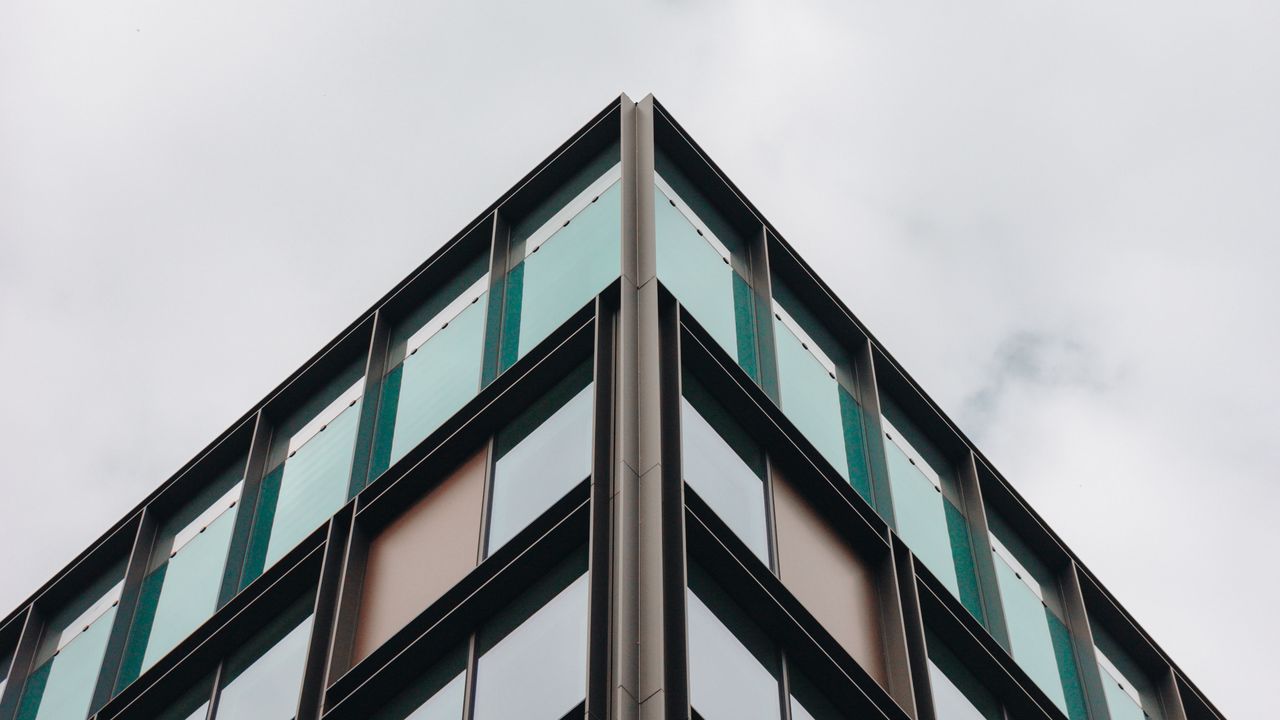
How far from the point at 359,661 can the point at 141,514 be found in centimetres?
814

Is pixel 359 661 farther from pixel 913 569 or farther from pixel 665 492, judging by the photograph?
pixel 913 569

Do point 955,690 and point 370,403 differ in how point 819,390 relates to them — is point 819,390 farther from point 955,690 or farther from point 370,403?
point 370,403

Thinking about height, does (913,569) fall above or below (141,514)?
below

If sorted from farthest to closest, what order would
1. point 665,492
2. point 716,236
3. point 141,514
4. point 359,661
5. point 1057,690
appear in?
1. point 141,514
2. point 1057,690
3. point 716,236
4. point 359,661
5. point 665,492

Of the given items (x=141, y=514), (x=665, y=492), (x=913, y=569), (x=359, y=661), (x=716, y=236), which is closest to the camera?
(x=665, y=492)

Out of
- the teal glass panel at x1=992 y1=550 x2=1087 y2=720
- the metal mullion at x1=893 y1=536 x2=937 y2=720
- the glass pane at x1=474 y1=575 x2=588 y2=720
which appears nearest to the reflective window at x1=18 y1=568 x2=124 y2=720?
the glass pane at x1=474 y1=575 x2=588 y2=720

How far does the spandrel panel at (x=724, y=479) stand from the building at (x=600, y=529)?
37 millimetres

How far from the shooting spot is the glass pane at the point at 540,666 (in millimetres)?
13109

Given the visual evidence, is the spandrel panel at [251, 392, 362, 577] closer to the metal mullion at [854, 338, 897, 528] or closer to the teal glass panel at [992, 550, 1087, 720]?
the metal mullion at [854, 338, 897, 528]

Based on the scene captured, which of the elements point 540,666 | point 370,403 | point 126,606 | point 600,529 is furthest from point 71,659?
point 600,529

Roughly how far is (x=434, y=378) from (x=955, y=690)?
7293 mm

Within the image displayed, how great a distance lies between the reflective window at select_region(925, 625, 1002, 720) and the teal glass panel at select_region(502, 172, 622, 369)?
18.8 ft

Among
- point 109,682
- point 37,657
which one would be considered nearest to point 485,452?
point 109,682

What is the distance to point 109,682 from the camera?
20.8m
